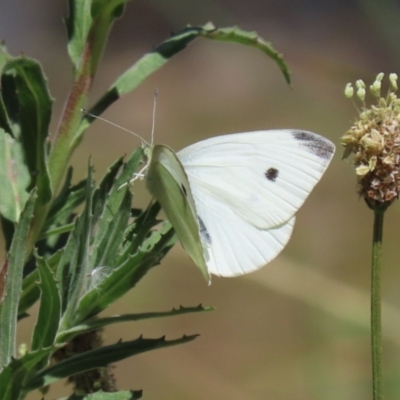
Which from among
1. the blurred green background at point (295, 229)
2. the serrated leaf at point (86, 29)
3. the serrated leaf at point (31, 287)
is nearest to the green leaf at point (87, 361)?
the serrated leaf at point (31, 287)

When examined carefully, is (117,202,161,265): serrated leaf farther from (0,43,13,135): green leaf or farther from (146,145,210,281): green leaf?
(0,43,13,135): green leaf

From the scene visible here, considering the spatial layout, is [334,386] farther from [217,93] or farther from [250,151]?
[217,93]

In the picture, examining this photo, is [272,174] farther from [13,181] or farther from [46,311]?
[46,311]

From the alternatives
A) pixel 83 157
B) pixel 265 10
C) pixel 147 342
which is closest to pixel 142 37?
pixel 265 10

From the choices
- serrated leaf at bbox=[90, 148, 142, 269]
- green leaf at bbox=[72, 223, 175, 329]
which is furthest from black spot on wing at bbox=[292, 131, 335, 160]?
green leaf at bbox=[72, 223, 175, 329]

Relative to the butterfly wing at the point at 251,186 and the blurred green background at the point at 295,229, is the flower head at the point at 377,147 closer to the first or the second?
the butterfly wing at the point at 251,186
